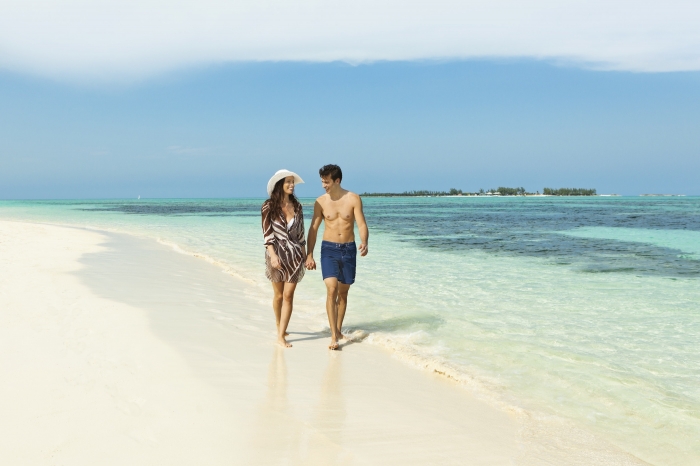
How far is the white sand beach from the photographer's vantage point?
3.31 meters

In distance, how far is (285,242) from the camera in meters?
5.74

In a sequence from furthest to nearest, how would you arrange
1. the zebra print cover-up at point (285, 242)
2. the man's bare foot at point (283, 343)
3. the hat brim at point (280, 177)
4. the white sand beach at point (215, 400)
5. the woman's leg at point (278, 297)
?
the woman's leg at point (278, 297)
the man's bare foot at point (283, 343)
the zebra print cover-up at point (285, 242)
the hat brim at point (280, 177)
the white sand beach at point (215, 400)

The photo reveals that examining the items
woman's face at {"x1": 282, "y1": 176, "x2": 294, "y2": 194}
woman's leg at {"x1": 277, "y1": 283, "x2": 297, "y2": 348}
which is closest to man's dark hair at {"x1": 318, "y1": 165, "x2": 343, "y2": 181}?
woman's face at {"x1": 282, "y1": 176, "x2": 294, "y2": 194}

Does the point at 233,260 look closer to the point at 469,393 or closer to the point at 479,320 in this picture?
the point at 479,320

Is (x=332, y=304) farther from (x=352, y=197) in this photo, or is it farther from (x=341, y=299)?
(x=352, y=197)

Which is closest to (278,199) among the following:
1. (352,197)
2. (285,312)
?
(352,197)

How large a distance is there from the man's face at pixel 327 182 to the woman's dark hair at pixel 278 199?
1.13ft

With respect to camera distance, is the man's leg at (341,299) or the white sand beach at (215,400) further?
the man's leg at (341,299)

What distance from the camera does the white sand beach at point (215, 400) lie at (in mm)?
3311

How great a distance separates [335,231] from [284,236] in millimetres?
552

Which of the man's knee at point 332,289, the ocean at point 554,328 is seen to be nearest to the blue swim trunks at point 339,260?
the man's knee at point 332,289

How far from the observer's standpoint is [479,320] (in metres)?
7.66

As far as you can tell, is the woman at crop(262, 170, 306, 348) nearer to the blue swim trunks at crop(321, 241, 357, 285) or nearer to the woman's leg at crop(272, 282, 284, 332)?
the woman's leg at crop(272, 282, 284, 332)

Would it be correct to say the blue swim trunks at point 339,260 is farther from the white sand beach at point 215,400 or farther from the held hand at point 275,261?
the white sand beach at point 215,400
